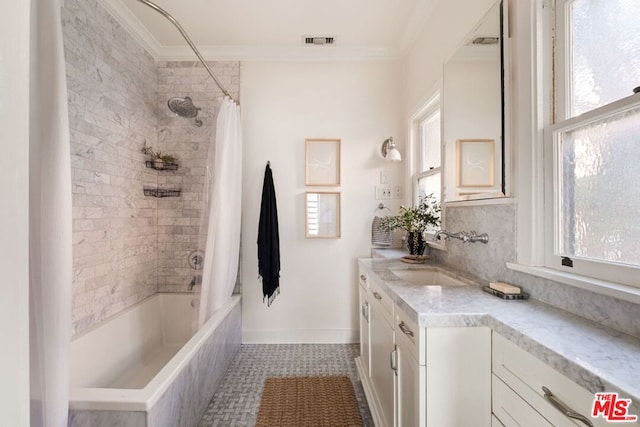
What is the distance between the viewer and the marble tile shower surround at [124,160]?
1731 millimetres

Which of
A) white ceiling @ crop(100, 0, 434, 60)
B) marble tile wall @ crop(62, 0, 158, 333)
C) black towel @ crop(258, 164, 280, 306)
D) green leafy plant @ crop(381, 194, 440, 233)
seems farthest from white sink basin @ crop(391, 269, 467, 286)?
marble tile wall @ crop(62, 0, 158, 333)

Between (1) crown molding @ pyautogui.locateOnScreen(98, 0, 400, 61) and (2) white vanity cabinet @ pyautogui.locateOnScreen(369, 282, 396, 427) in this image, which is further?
(1) crown molding @ pyautogui.locateOnScreen(98, 0, 400, 61)

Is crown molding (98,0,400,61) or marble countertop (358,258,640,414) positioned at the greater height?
crown molding (98,0,400,61)

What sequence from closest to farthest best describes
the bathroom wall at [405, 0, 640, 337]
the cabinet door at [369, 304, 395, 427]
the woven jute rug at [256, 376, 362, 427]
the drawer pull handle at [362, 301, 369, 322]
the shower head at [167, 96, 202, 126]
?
the bathroom wall at [405, 0, 640, 337] < the cabinet door at [369, 304, 395, 427] < the woven jute rug at [256, 376, 362, 427] < the drawer pull handle at [362, 301, 369, 322] < the shower head at [167, 96, 202, 126]

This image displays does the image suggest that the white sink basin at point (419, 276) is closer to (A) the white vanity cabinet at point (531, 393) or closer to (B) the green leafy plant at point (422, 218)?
(B) the green leafy plant at point (422, 218)

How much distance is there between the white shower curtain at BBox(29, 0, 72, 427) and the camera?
819 mm

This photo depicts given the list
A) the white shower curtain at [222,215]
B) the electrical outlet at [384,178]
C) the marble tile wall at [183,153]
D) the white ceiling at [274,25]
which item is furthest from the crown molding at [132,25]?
the electrical outlet at [384,178]

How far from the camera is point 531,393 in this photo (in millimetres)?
731

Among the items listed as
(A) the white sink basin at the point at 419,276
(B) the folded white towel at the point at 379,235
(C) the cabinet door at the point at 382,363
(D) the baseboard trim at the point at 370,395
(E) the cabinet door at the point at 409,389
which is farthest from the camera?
(B) the folded white towel at the point at 379,235

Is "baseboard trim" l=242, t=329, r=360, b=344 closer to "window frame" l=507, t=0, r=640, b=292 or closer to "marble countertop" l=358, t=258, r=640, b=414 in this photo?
"marble countertop" l=358, t=258, r=640, b=414

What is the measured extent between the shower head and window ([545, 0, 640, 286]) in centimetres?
249

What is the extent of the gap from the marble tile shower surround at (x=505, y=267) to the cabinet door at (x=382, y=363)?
22.7 inches

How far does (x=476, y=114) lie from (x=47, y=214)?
189cm

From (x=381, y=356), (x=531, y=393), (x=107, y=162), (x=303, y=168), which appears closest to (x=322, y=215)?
(x=303, y=168)
